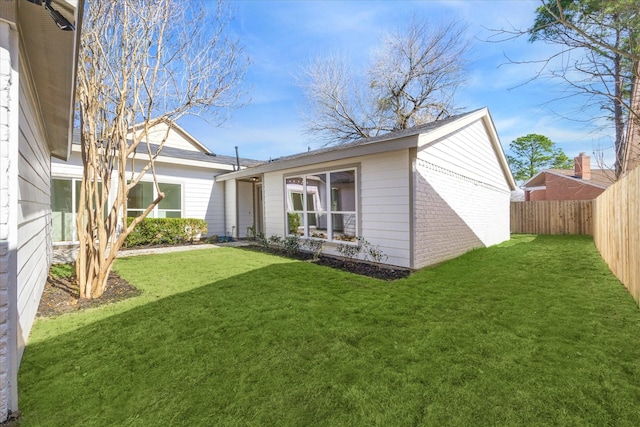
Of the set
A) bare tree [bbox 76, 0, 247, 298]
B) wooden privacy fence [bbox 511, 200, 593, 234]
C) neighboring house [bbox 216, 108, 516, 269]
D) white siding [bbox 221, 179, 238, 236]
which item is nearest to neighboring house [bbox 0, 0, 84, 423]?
bare tree [bbox 76, 0, 247, 298]

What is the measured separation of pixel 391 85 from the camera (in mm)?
18594

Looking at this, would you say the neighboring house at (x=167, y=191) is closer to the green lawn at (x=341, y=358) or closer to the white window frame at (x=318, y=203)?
the white window frame at (x=318, y=203)

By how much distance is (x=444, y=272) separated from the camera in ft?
19.6

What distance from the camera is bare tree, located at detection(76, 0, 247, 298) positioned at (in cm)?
419

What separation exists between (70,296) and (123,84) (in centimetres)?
322

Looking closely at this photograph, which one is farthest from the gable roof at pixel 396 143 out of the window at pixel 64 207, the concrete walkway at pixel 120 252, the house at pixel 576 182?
the house at pixel 576 182

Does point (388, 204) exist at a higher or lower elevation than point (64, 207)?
lower

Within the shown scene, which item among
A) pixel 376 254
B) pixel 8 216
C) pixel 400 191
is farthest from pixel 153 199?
pixel 8 216

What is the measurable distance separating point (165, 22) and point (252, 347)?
16.5 ft

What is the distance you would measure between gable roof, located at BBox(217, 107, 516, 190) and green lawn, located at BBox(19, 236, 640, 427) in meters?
2.77

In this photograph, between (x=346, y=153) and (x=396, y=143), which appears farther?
(x=346, y=153)

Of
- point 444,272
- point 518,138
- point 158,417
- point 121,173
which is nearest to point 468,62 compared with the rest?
point 444,272

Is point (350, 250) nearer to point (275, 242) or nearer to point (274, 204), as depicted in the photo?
point (275, 242)

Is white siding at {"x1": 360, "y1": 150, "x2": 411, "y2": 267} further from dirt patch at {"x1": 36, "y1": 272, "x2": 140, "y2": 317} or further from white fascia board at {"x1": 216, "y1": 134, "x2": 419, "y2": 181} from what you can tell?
dirt patch at {"x1": 36, "y1": 272, "x2": 140, "y2": 317}
